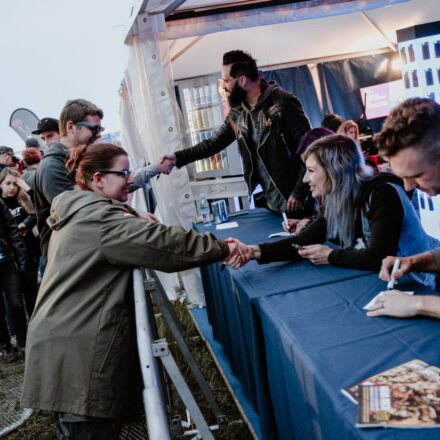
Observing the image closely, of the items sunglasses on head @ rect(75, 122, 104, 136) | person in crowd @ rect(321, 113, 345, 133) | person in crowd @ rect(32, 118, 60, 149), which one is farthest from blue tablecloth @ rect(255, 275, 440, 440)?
person in crowd @ rect(321, 113, 345, 133)

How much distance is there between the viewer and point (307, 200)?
3.23m

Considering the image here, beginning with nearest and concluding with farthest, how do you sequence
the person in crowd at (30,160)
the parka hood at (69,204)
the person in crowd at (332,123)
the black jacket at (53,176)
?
the parka hood at (69,204), the black jacket at (53,176), the person in crowd at (30,160), the person in crowd at (332,123)

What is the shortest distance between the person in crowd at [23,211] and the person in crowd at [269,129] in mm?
2132

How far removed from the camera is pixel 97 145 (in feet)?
5.80

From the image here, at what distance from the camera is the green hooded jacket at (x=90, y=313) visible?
1.38 metres

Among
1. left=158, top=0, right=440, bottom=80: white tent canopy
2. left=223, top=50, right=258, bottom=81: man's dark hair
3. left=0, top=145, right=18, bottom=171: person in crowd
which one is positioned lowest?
left=0, top=145, right=18, bottom=171: person in crowd

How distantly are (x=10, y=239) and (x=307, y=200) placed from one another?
2567 millimetres

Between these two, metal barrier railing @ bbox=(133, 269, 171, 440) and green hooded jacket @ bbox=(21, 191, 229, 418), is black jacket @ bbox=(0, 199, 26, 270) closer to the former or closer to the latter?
green hooded jacket @ bbox=(21, 191, 229, 418)

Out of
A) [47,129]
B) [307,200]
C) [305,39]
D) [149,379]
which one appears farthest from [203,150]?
[305,39]

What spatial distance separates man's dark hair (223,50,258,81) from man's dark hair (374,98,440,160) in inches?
75.3

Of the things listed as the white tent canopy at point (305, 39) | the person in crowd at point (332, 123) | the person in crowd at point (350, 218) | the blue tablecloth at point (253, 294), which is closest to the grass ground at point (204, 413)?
the blue tablecloth at point (253, 294)

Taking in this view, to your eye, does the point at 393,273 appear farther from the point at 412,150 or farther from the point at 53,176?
the point at 53,176

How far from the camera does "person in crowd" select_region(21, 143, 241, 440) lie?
1.38 metres

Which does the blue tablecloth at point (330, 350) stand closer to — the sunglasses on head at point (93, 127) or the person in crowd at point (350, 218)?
the person in crowd at point (350, 218)
